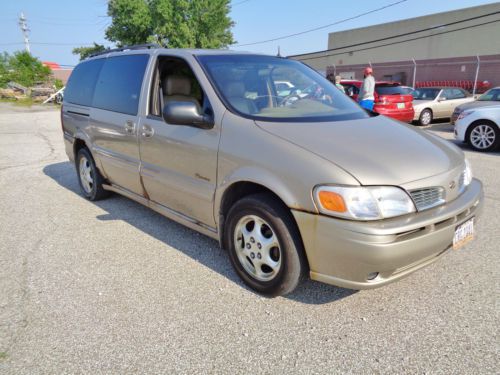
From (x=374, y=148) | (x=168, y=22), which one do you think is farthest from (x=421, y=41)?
(x=374, y=148)

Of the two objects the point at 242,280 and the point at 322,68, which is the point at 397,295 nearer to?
the point at 242,280

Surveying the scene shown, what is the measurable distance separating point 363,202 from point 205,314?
1.32m

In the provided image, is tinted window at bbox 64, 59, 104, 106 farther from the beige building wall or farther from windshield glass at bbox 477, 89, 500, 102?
the beige building wall

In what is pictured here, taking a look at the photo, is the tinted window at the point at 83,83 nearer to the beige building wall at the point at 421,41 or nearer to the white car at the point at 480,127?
the white car at the point at 480,127

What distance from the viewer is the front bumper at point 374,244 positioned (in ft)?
7.01

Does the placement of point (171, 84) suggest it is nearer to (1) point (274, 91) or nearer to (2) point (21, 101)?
(1) point (274, 91)

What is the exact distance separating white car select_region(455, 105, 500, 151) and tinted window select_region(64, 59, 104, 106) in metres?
7.53

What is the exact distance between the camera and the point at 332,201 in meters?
2.21

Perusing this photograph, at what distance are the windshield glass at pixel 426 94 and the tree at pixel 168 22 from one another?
78.9ft

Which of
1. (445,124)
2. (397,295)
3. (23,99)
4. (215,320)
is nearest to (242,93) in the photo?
(215,320)

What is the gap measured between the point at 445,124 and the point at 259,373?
13531mm

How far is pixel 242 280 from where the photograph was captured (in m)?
2.92

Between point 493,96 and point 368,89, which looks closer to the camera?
point 368,89

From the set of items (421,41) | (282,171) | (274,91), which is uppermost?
(421,41)
